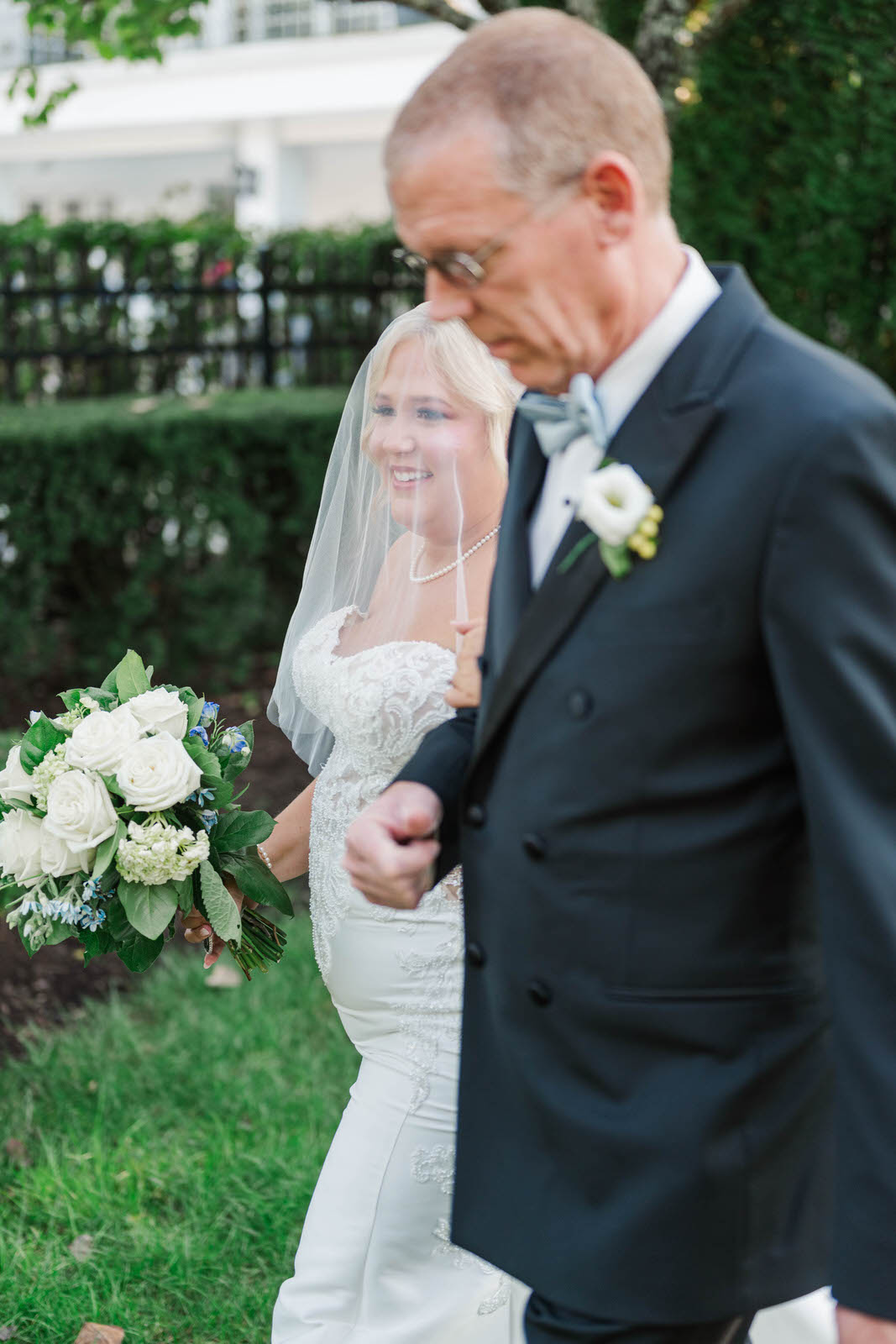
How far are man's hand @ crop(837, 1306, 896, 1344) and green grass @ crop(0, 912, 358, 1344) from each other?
2.04 meters

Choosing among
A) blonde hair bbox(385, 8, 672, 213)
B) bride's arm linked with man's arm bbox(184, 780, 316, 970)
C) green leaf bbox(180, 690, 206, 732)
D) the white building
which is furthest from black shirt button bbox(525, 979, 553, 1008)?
the white building

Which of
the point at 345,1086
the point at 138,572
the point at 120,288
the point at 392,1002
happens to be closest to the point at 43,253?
the point at 120,288

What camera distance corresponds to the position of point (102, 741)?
8.64 ft

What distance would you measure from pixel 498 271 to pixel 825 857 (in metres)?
0.69

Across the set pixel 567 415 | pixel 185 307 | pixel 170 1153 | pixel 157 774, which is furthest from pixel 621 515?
pixel 185 307

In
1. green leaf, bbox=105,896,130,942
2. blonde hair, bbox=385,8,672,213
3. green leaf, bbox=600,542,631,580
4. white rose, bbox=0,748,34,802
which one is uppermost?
blonde hair, bbox=385,8,672,213

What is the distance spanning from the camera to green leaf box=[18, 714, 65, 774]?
270cm

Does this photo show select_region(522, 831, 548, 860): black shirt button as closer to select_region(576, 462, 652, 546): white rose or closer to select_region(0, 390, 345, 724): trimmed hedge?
select_region(576, 462, 652, 546): white rose

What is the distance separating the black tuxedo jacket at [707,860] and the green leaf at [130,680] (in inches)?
44.5

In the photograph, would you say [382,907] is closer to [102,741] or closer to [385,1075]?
[385,1075]

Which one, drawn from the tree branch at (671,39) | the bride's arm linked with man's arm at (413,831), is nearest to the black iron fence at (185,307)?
the tree branch at (671,39)

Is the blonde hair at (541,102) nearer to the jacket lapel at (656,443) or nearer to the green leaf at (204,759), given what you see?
the jacket lapel at (656,443)

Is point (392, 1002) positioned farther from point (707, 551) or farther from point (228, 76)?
point (228, 76)

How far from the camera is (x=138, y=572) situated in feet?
25.1
